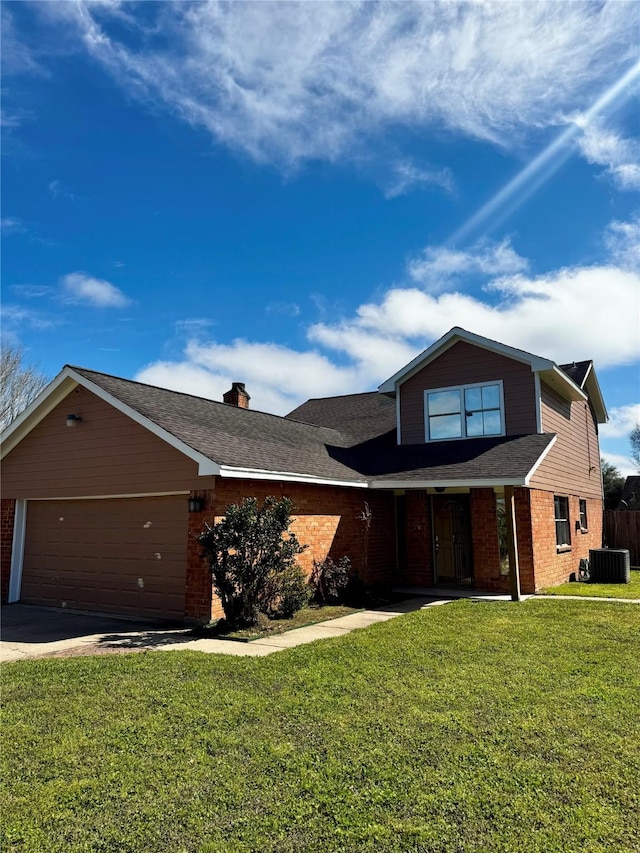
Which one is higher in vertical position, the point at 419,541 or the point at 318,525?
the point at 318,525

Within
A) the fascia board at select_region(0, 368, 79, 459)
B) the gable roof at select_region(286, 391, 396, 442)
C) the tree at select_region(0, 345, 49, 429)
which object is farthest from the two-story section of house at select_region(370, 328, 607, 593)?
the tree at select_region(0, 345, 49, 429)

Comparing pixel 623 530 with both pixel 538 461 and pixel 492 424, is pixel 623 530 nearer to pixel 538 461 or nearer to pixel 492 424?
pixel 492 424

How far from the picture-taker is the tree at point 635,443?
44344mm

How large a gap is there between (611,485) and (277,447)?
98.6ft

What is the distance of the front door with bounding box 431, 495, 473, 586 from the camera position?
42.1 ft

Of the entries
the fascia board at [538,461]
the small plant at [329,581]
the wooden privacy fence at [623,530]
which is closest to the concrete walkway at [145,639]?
the small plant at [329,581]

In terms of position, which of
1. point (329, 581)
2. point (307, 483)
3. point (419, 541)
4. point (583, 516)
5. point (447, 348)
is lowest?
point (329, 581)

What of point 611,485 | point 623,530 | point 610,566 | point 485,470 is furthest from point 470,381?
point 611,485

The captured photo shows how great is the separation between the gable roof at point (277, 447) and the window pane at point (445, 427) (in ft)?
1.06

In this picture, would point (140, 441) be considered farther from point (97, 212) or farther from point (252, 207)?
point (252, 207)

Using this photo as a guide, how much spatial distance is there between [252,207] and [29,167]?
4.58m

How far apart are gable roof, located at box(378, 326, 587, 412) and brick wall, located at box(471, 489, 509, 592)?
3489mm

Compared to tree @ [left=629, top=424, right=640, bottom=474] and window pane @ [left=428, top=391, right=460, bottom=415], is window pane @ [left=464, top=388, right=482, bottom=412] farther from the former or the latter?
tree @ [left=629, top=424, right=640, bottom=474]

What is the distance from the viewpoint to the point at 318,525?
1148cm
